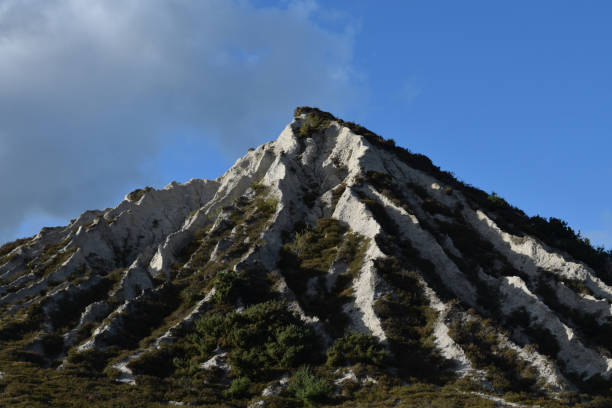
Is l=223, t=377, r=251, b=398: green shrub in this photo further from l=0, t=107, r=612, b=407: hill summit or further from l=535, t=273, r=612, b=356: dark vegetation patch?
l=535, t=273, r=612, b=356: dark vegetation patch

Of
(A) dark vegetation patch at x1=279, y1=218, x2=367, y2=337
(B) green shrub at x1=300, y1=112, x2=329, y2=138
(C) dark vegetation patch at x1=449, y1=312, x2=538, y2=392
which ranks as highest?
(B) green shrub at x1=300, y1=112, x2=329, y2=138

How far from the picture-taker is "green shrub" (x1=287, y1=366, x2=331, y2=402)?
26.6 meters

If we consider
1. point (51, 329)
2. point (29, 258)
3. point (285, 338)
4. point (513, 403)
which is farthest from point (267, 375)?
point (29, 258)

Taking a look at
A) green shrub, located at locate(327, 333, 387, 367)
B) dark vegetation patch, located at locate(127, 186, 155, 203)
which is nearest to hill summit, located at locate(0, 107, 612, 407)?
green shrub, located at locate(327, 333, 387, 367)

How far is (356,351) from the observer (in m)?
31.0

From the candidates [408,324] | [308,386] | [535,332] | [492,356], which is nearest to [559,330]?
[535,332]

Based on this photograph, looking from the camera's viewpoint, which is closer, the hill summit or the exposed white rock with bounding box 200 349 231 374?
the hill summit

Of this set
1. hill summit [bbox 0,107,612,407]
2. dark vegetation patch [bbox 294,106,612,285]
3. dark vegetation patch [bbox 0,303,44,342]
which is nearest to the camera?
hill summit [bbox 0,107,612,407]

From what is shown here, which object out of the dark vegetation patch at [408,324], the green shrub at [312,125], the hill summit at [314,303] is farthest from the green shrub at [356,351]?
the green shrub at [312,125]

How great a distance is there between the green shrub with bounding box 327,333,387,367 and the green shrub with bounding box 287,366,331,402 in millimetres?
2174

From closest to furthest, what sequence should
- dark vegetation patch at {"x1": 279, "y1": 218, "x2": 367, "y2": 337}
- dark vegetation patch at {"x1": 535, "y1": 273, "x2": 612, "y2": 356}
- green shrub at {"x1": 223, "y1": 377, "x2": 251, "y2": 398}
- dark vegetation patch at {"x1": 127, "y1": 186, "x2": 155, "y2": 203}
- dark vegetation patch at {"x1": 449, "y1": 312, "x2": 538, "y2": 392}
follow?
green shrub at {"x1": 223, "y1": 377, "x2": 251, "y2": 398}
dark vegetation patch at {"x1": 449, "y1": 312, "x2": 538, "y2": 392}
dark vegetation patch at {"x1": 535, "y1": 273, "x2": 612, "y2": 356}
dark vegetation patch at {"x1": 279, "y1": 218, "x2": 367, "y2": 337}
dark vegetation patch at {"x1": 127, "y1": 186, "x2": 155, "y2": 203}

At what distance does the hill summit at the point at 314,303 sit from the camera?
92.5 ft

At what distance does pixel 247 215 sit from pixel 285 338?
21073 mm

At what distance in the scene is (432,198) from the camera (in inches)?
2151
